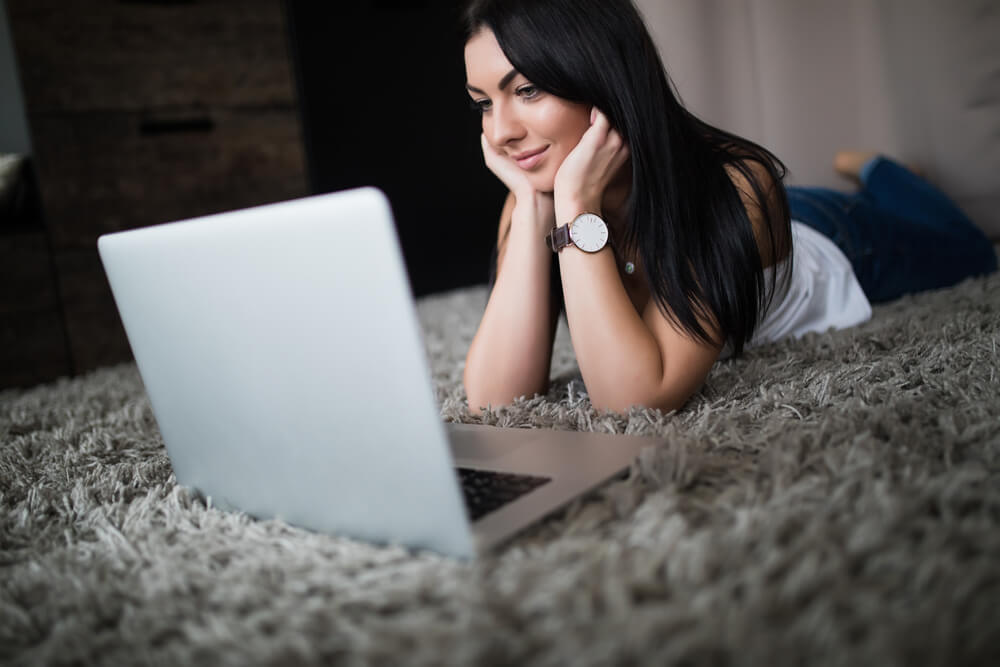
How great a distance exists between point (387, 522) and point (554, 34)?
656 mm

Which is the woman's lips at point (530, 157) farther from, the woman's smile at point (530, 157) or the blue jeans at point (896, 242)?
the blue jeans at point (896, 242)

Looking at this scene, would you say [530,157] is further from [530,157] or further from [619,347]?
[619,347]

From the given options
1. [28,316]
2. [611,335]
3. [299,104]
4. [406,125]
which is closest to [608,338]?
[611,335]

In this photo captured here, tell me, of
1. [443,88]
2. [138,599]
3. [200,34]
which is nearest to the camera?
[138,599]

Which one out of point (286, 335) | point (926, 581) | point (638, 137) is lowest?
point (926, 581)

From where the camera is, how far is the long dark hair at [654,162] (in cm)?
94

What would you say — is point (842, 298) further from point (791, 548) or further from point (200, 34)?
point (200, 34)

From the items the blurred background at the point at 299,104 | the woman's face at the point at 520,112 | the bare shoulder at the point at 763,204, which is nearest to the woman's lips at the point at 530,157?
the woman's face at the point at 520,112

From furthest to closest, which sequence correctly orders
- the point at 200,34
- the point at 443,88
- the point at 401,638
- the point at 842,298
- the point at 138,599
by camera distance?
the point at 443,88 → the point at 200,34 → the point at 842,298 → the point at 138,599 → the point at 401,638

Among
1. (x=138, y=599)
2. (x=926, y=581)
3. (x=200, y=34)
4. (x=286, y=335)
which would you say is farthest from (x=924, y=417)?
(x=200, y=34)

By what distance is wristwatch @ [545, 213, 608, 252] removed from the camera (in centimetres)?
92

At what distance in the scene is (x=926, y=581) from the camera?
45 centimetres

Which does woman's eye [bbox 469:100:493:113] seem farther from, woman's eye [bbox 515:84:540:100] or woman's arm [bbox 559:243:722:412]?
woman's arm [bbox 559:243:722:412]

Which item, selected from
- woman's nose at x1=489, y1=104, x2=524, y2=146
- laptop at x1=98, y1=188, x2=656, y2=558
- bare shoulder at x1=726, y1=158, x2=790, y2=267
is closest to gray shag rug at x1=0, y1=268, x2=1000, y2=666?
laptop at x1=98, y1=188, x2=656, y2=558
